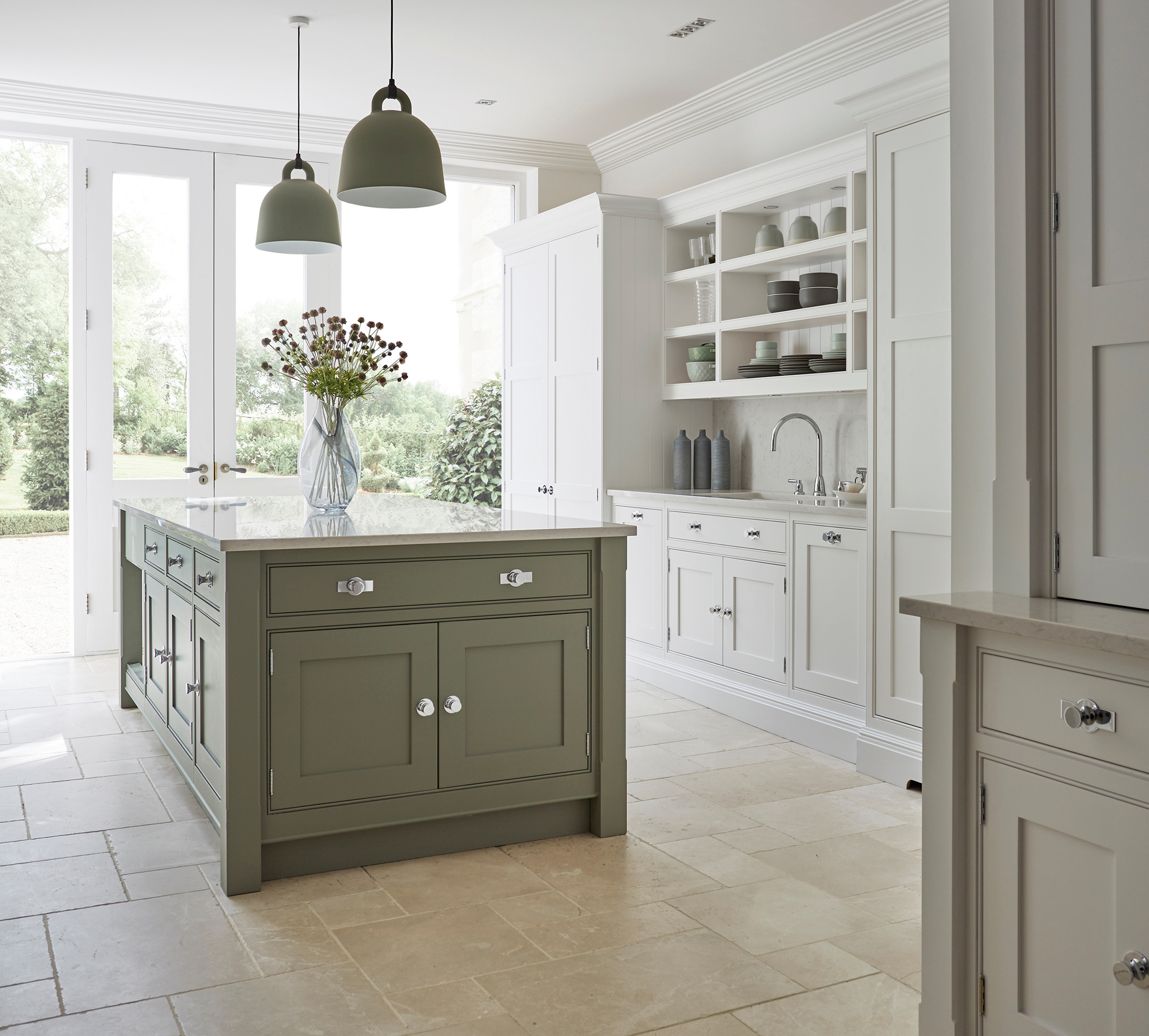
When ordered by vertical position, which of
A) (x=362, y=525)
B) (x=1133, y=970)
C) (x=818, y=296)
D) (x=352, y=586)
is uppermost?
(x=818, y=296)

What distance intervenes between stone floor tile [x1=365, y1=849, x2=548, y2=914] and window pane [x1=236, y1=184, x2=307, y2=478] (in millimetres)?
3743

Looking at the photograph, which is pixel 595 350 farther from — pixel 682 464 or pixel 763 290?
pixel 763 290

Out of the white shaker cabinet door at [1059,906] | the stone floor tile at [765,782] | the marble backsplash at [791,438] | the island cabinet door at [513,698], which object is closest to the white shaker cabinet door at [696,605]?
the marble backsplash at [791,438]

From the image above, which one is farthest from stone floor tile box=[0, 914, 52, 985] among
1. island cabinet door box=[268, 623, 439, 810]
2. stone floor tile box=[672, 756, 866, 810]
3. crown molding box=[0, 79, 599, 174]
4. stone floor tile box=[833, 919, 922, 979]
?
crown molding box=[0, 79, 599, 174]

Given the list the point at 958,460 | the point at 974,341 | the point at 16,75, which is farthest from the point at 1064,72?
the point at 16,75

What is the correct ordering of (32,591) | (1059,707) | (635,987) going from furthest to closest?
(32,591)
(635,987)
(1059,707)

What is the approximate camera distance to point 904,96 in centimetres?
357

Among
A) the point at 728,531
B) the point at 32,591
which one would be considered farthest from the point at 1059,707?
the point at 32,591

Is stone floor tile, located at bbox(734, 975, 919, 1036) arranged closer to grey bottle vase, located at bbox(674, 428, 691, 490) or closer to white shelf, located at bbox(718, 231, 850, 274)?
white shelf, located at bbox(718, 231, 850, 274)

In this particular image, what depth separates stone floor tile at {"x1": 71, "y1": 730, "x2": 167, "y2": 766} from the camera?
3918 mm

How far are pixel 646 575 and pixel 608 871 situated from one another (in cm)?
242

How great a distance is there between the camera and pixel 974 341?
208 centimetres

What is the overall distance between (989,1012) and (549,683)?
1.52 m

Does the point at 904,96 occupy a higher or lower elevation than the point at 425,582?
higher
